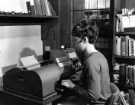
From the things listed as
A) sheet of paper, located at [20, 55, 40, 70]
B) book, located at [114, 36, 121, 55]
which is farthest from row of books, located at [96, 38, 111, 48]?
sheet of paper, located at [20, 55, 40, 70]

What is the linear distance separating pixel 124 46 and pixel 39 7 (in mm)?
1306

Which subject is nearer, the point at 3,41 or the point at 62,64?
the point at 62,64

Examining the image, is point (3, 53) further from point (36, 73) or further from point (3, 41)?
point (36, 73)

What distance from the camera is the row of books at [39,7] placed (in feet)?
7.82

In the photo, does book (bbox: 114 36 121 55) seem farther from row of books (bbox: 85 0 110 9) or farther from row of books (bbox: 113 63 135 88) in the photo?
row of books (bbox: 85 0 110 9)

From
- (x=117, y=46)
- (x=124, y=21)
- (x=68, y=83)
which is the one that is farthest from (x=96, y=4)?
(x=68, y=83)

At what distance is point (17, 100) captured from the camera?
67.8 inches

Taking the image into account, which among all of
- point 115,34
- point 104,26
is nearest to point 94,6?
point 104,26

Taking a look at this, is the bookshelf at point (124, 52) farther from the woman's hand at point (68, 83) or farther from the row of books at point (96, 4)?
the woman's hand at point (68, 83)

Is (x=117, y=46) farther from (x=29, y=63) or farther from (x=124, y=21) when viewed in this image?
(x=29, y=63)

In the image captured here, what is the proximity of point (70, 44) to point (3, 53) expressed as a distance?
0.99 m

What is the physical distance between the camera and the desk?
158 cm

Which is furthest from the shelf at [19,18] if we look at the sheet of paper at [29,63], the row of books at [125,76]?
the row of books at [125,76]

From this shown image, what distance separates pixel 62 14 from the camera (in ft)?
9.17
